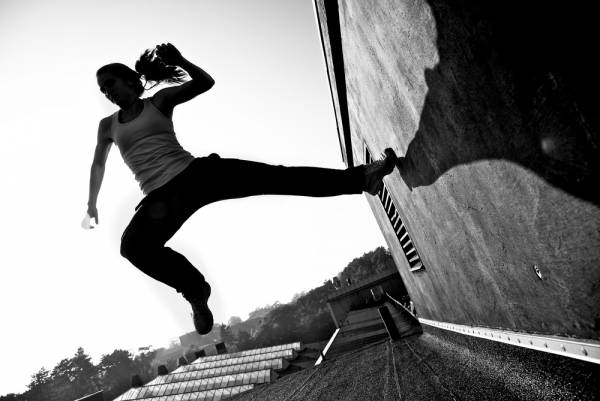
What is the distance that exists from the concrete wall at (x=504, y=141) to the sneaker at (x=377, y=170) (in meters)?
0.24

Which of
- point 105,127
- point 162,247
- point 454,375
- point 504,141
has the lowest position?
point 454,375

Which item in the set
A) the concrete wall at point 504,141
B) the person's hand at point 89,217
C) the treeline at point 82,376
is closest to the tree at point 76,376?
the treeline at point 82,376

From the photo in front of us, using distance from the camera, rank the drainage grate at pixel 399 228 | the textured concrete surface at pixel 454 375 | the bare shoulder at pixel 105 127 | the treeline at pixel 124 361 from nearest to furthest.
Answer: the textured concrete surface at pixel 454 375 < the bare shoulder at pixel 105 127 < the drainage grate at pixel 399 228 < the treeline at pixel 124 361

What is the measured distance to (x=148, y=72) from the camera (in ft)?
7.55

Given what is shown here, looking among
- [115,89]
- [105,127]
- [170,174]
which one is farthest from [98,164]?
[170,174]

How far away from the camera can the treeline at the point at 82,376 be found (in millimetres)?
55375

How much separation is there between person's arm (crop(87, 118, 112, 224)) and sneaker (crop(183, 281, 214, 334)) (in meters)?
1.12

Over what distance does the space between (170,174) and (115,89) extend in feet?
2.77

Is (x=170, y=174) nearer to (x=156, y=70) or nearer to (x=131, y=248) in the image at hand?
(x=131, y=248)

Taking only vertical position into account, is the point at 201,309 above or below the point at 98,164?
below

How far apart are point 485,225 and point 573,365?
1.92 feet

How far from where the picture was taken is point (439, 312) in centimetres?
292

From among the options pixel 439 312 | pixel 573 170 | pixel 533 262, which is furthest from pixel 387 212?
pixel 573 170

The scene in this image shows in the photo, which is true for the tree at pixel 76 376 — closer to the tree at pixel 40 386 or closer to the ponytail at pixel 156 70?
the tree at pixel 40 386
